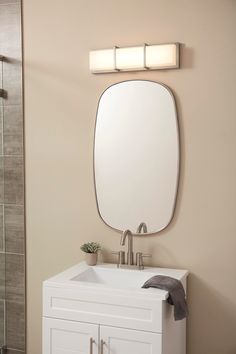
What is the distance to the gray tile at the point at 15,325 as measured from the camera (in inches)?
135

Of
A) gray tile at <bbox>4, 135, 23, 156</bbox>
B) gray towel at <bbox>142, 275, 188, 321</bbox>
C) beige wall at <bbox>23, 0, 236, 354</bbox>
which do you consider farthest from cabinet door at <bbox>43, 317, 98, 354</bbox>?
gray tile at <bbox>4, 135, 23, 156</bbox>

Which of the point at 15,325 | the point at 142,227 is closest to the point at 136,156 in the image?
the point at 142,227

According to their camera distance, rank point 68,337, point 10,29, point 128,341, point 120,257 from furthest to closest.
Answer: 1. point 10,29
2. point 120,257
3. point 68,337
4. point 128,341

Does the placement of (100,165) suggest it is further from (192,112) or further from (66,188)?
(192,112)

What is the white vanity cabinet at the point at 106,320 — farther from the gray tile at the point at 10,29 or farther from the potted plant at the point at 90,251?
the gray tile at the point at 10,29

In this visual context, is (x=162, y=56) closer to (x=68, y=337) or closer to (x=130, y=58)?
(x=130, y=58)

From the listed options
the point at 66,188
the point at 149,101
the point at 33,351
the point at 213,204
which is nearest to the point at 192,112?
the point at 149,101

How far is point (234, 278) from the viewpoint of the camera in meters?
2.88

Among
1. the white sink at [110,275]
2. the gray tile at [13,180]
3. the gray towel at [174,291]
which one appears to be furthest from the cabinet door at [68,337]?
the gray tile at [13,180]

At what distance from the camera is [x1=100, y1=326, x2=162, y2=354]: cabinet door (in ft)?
8.26

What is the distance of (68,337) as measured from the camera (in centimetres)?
271

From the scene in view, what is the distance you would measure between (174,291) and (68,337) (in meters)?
0.63

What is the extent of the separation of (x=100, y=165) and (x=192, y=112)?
2.15 ft

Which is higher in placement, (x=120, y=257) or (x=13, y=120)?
(x=13, y=120)
